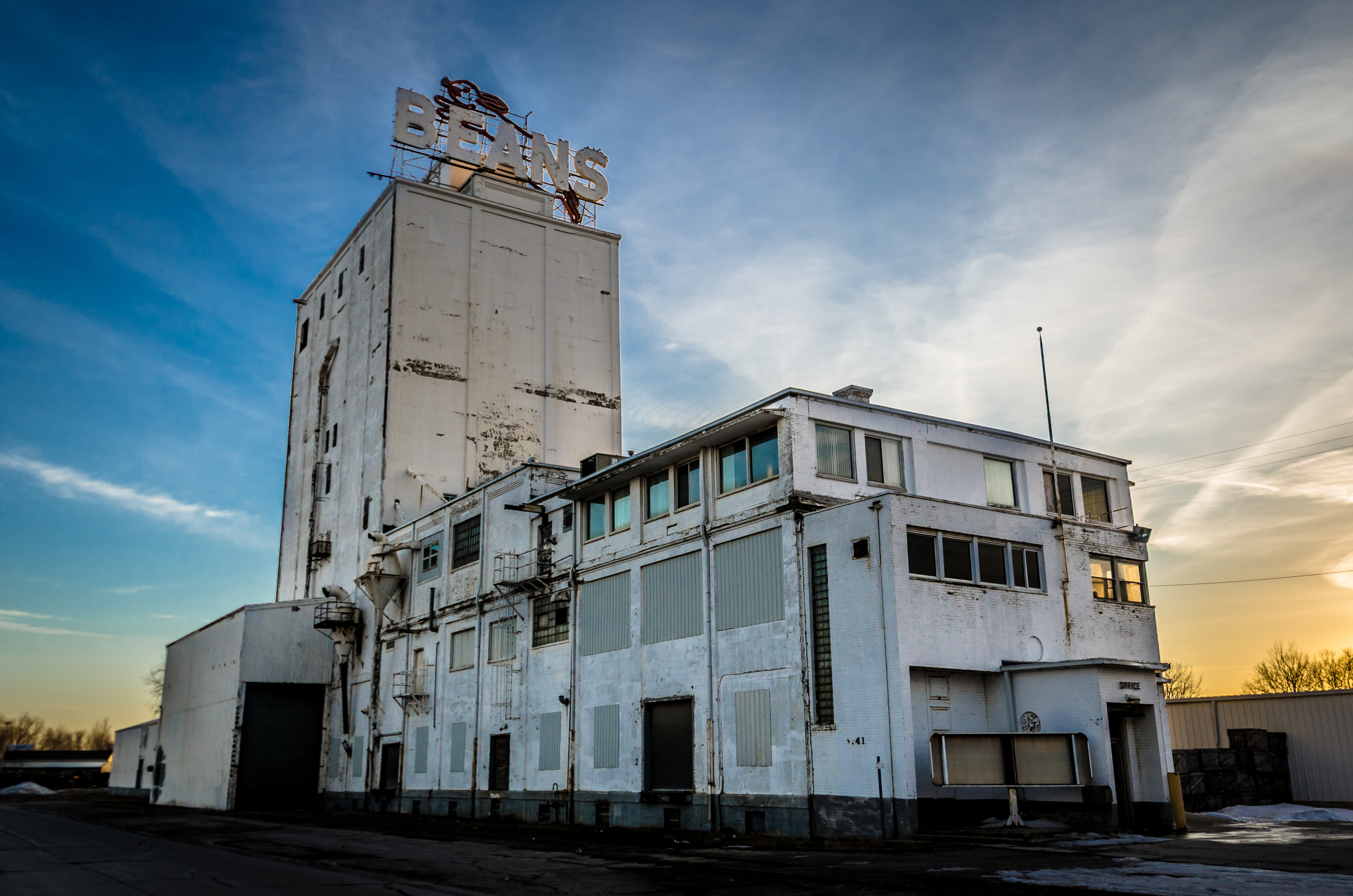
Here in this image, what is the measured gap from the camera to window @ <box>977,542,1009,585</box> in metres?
25.1

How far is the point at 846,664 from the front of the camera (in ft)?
76.5

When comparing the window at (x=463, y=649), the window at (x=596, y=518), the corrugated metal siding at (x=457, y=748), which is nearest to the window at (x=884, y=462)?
the window at (x=596, y=518)

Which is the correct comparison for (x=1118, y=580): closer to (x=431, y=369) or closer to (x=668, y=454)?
(x=668, y=454)

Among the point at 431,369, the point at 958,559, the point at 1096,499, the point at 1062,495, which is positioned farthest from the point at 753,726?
the point at 431,369

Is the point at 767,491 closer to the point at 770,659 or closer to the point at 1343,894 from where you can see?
the point at 770,659

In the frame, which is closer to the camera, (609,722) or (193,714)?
(609,722)

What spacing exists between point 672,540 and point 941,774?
34.3 ft

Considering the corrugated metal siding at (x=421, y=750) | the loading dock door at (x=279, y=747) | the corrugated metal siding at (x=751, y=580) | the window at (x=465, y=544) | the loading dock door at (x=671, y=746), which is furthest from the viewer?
the loading dock door at (x=279, y=747)

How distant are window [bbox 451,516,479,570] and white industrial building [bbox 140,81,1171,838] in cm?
15

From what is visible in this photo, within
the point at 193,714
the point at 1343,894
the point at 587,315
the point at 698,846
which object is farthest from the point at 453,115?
the point at 1343,894

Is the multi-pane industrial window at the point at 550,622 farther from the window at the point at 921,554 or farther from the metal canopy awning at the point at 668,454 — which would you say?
the window at the point at 921,554

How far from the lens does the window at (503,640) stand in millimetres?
35969

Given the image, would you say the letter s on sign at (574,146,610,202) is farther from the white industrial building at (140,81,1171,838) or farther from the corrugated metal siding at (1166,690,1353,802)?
the corrugated metal siding at (1166,690,1353,802)

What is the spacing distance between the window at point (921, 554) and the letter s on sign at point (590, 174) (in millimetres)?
38634
